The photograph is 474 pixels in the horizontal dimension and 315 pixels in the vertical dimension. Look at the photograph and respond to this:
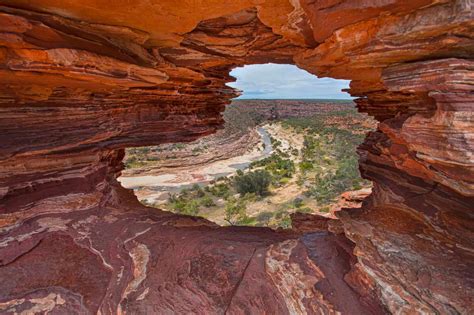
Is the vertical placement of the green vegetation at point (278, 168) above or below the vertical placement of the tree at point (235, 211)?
below

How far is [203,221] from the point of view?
31.5 ft

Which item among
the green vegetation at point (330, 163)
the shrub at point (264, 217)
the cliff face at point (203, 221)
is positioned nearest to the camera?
the cliff face at point (203, 221)

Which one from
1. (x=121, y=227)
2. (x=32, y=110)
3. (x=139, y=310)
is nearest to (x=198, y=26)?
(x=32, y=110)

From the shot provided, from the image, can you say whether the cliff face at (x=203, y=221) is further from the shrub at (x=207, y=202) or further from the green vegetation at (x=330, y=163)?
the green vegetation at (x=330, y=163)

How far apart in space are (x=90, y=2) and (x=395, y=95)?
851cm

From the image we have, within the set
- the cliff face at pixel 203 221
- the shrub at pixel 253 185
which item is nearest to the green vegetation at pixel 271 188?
the shrub at pixel 253 185

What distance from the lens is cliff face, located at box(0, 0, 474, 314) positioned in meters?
4.77

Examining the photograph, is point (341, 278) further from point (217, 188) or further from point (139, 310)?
point (217, 188)

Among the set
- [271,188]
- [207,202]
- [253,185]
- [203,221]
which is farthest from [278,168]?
Answer: [203,221]

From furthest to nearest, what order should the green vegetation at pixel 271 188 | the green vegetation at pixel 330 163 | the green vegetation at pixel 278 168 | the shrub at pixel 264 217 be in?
the green vegetation at pixel 278 168, the green vegetation at pixel 330 163, the green vegetation at pixel 271 188, the shrub at pixel 264 217

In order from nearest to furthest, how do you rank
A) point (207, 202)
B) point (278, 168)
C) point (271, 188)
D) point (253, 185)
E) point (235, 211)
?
point (235, 211), point (207, 202), point (253, 185), point (271, 188), point (278, 168)

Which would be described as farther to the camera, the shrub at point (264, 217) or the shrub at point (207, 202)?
the shrub at point (207, 202)

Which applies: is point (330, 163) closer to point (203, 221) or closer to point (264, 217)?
point (264, 217)

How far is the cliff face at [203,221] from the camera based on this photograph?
188 inches
